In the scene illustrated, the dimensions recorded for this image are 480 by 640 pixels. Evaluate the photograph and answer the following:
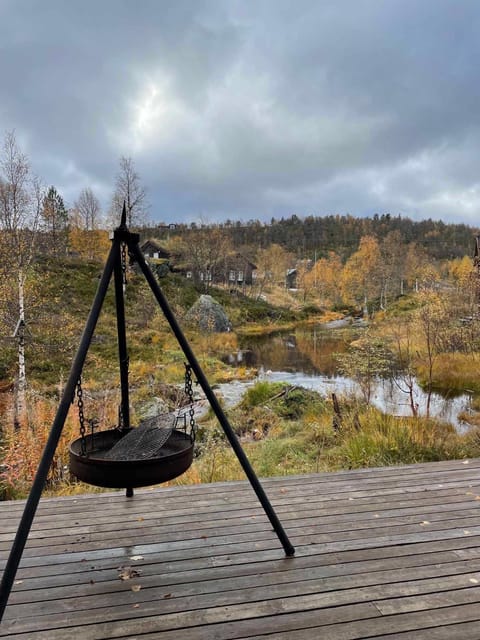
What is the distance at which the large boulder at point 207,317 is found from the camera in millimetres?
20750

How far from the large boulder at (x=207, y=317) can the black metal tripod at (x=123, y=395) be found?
58.2 ft

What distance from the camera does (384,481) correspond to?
3551 mm

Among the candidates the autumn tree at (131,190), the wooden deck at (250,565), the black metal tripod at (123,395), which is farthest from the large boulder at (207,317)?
the black metal tripod at (123,395)

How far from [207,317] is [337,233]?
192 ft

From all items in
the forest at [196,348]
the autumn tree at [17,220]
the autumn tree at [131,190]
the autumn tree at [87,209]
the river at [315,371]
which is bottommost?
the river at [315,371]

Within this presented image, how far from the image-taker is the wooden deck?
1864mm

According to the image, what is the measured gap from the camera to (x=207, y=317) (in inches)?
835

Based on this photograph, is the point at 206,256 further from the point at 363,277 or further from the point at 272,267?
the point at 363,277

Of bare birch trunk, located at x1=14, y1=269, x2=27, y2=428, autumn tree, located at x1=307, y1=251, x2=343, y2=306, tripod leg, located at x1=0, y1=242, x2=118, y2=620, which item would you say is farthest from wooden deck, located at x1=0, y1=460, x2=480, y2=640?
autumn tree, located at x1=307, y1=251, x2=343, y2=306

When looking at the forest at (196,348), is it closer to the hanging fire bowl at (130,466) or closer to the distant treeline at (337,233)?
the hanging fire bowl at (130,466)

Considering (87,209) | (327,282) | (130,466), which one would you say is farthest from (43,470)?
(327,282)

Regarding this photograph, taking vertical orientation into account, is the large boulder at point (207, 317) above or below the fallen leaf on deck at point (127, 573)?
above

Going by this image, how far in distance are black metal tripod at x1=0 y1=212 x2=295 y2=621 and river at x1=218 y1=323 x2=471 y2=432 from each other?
580cm

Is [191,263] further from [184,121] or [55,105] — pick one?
[55,105]
